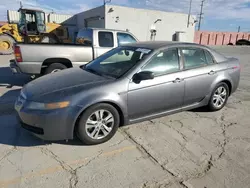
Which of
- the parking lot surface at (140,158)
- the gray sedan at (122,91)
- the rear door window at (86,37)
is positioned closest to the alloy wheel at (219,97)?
the gray sedan at (122,91)

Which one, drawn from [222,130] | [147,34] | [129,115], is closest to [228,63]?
[222,130]

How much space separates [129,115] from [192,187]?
4.69 ft

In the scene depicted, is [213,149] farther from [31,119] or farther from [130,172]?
[31,119]

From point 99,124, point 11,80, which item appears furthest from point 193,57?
point 11,80

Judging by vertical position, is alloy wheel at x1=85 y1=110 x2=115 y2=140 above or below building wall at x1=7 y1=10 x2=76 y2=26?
below

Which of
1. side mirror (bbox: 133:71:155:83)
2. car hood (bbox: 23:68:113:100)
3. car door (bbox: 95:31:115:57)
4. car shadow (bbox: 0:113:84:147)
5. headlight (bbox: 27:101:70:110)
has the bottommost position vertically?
car shadow (bbox: 0:113:84:147)

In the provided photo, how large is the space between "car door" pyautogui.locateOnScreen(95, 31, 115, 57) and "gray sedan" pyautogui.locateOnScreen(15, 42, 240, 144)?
2410 mm

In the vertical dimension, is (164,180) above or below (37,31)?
below

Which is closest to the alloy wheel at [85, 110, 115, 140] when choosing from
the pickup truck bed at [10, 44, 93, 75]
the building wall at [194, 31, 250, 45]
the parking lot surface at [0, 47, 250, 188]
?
the parking lot surface at [0, 47, 250, 188]

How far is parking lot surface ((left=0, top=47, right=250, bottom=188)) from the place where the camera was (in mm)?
2396

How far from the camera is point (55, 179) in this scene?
239 centimetres

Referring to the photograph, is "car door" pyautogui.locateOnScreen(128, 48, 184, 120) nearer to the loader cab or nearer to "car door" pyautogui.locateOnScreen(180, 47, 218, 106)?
"car door" pyautogui.locateOnScreen(180, 47, 218, 106)

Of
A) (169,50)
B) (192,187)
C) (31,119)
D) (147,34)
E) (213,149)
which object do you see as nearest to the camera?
(192,187)

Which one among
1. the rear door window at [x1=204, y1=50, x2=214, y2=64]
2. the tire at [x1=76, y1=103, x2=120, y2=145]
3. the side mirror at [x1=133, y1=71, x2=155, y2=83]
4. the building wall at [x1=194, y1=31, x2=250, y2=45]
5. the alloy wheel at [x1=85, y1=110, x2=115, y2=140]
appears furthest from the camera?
the building wall at [x1=194, y1=31, x2=250, y2=45]
